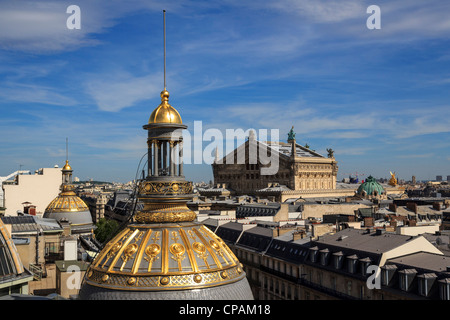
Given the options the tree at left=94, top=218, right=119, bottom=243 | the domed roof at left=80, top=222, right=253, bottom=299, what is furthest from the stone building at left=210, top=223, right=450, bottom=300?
the tree at left=94, top=218, right=119, bottom=243

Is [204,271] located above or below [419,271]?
above

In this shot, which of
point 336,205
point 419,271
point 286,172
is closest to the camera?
point 419,271

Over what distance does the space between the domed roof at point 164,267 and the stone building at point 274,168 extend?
12322cm

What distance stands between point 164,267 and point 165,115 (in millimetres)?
4555

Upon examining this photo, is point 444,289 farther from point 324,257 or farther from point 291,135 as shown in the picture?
point 291,135

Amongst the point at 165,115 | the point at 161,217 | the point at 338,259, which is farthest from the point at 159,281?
the point at 338,259

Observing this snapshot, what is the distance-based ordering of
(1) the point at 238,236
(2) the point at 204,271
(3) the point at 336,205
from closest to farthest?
1. (2) the point at 204,271
2. (1) the point at 238,236
3. (3) the point at 336,205

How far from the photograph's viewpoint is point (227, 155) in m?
161

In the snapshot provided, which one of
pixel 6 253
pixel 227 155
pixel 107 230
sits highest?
pixel 227 155

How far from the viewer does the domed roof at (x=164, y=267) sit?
1401cm

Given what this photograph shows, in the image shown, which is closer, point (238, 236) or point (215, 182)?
point (238, 236)
